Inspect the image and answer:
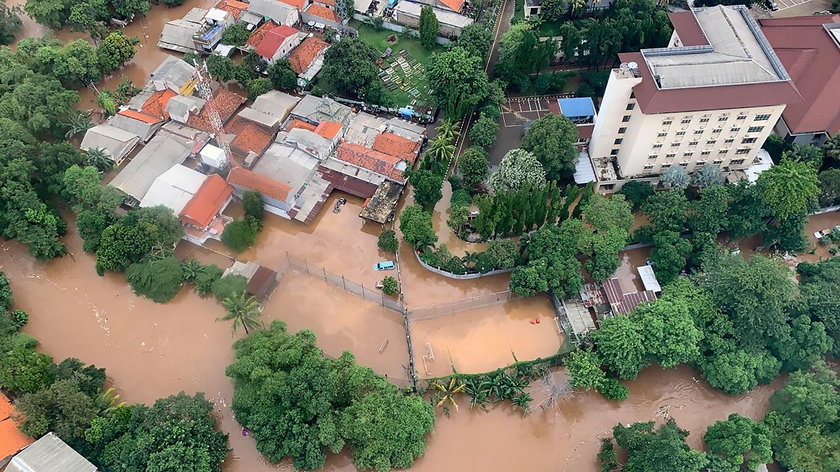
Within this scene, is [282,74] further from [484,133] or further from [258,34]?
[484,133]

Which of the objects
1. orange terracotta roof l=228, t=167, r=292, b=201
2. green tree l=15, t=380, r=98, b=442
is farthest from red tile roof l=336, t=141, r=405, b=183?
green tree l=15, t=380, r=98, b=442

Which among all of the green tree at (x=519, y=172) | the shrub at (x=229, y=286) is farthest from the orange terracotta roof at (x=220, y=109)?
the green tree at (x=519, y=172)

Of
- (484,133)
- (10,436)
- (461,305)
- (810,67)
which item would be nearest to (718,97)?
(810,67)

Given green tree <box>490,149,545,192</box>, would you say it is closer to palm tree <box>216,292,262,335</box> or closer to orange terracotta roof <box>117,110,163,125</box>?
palm tree <box>216,292,262,335</box>

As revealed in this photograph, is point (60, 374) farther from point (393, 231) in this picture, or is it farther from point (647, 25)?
point (647, 25)

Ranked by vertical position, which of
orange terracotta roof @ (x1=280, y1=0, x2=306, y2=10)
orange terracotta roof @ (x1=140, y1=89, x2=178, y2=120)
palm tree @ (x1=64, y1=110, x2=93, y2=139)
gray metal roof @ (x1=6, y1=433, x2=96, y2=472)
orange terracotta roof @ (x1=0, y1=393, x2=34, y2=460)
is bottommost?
orange terracotta roof @ (x1=0, y1=393, x2=34, y2=460)
